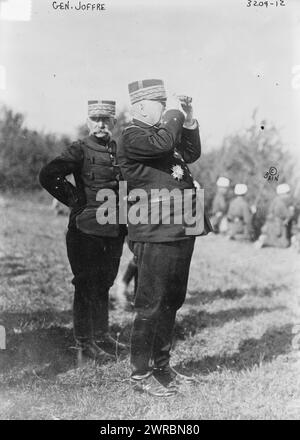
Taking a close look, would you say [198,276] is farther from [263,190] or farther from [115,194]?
[263,190]

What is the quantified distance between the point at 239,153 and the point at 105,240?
565 cm

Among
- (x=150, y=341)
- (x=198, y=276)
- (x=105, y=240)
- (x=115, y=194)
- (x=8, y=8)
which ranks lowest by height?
(x=198, y=276)

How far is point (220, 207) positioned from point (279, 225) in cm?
103

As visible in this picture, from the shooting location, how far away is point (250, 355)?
4.60 m

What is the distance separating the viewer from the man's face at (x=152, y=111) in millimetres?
3764

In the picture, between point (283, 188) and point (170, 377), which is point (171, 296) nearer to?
point (170, 377)

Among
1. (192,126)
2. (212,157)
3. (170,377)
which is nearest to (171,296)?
(170,377)

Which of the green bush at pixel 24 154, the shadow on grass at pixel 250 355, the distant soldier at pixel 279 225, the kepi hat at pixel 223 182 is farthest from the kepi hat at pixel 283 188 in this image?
the shadow on grass at pixel 250 355

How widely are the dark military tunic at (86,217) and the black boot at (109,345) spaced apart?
0.39 ft

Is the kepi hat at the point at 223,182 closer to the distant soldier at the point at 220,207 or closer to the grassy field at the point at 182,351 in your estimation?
the distant soldier at the point at 220,207

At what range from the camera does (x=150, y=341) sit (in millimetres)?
3826

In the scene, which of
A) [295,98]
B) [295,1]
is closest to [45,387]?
[295,98]

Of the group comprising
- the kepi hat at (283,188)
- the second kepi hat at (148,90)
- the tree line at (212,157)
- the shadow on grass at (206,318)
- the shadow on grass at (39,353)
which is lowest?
the shadow on grass at (206,318)

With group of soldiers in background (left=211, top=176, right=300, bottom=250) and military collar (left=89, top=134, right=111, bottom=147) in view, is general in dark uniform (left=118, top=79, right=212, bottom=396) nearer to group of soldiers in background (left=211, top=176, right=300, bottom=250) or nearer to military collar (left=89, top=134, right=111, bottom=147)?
military collar (left=89, top=134, right=111, bottom=147)
